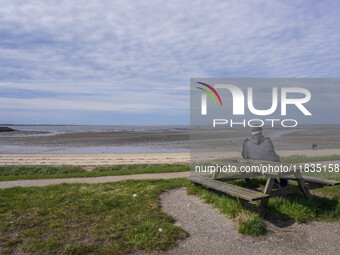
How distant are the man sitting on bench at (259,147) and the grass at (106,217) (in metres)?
0.87

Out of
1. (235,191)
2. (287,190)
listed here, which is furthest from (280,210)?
(235,191)

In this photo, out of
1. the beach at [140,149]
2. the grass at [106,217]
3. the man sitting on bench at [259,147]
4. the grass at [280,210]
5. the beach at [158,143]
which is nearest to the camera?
the grass at [106,217]

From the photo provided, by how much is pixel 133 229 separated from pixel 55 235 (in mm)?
1180

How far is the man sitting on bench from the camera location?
593cm

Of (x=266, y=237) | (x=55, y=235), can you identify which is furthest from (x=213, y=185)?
(x=55, y=235)

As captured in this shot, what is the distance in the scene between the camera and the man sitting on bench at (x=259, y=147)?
5.93 m

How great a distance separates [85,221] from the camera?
16.8ft

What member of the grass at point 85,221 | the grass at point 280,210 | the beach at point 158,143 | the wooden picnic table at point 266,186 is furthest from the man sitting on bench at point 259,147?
the beach at point 158,143

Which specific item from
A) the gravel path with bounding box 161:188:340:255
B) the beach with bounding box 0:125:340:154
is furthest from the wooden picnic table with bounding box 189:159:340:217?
the beach with bounding box 0:125:340:154

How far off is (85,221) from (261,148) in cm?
365

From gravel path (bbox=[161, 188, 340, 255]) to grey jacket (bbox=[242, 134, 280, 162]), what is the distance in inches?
57.8

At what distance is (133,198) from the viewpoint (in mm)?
6465

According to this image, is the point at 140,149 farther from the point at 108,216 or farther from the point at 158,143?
the point at 108,216

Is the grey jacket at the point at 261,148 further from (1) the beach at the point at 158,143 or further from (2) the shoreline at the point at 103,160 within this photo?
(1) the beach at the point at 158,143
